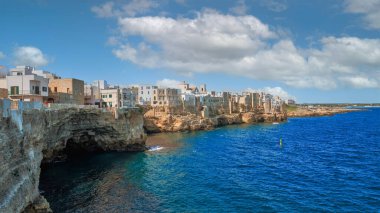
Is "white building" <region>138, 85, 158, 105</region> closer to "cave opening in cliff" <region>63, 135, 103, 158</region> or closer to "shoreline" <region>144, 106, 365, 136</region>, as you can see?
"shoreline" <region>144, 106, 365, 136</region>

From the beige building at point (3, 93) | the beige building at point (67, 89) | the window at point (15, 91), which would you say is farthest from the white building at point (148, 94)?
the beige building at point (3, 93)

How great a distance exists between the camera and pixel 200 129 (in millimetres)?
103500

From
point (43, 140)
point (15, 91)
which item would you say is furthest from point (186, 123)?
point (43, 140)

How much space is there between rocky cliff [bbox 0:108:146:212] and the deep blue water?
3607mm

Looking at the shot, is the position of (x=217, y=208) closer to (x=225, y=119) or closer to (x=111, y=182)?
(x=111, y=182)

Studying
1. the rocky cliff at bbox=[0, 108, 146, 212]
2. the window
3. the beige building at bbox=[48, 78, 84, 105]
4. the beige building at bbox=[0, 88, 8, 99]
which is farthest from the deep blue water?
the window

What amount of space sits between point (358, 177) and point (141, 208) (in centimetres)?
2598

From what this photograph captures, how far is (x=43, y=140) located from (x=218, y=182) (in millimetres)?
19300

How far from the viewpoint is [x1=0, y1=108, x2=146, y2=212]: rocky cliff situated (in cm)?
1912

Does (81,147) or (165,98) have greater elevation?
(165,98)

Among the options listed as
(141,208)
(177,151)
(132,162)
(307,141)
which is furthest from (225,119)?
(141,208)

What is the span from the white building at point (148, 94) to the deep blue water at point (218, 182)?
5499 centimetres

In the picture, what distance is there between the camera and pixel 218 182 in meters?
35.6

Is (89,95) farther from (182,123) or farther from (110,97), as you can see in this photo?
(182,123)
